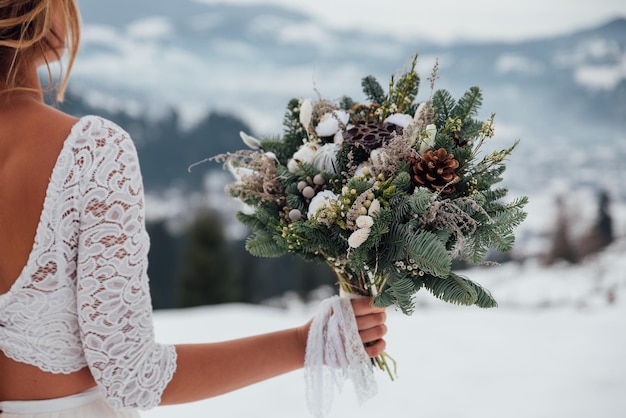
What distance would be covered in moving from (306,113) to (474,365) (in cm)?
197

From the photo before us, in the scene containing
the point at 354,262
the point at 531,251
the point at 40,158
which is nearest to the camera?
the point at 40,158

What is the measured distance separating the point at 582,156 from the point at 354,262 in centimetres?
601

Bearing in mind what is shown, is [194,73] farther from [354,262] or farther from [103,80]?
[354,262]

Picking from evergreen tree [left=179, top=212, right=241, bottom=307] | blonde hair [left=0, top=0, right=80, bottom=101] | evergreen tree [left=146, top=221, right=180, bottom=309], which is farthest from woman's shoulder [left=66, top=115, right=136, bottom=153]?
evergreen tree [left=146, top=221, right=180, bottom=309]

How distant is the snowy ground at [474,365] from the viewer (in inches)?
90.4

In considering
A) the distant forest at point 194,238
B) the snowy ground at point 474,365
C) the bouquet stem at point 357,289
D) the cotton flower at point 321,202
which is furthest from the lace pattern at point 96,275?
the distant forest at point 194,238

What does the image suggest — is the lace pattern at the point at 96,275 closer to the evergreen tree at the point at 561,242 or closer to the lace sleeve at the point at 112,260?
the lace sleeve at the point at 112,260

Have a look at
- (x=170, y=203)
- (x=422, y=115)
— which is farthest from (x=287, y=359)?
(x=170, y=203)

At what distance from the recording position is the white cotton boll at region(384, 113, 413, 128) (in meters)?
1.03

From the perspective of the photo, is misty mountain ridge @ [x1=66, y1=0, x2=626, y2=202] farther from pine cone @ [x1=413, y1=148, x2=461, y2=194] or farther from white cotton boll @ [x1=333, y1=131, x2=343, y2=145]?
pine cone @ [x1=413, y1=148, x2=461, y2=194]

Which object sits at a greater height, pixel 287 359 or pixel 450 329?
pixel 287 359

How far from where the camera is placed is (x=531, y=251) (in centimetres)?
490

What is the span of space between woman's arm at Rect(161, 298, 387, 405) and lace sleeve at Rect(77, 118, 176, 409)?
7 cm

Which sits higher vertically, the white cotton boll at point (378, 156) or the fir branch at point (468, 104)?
the fir branch at point (468, 104)
